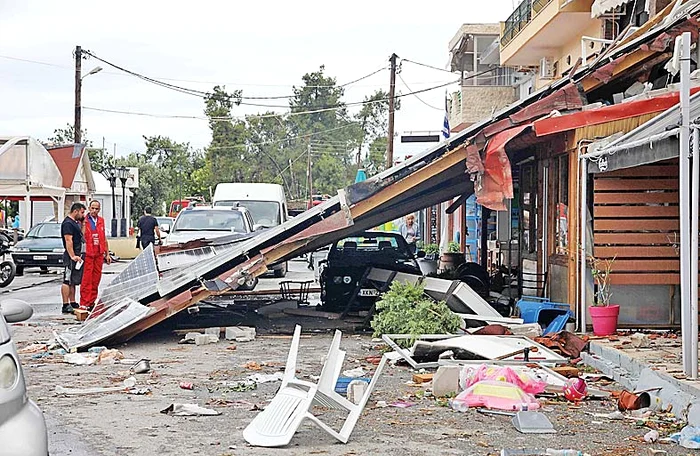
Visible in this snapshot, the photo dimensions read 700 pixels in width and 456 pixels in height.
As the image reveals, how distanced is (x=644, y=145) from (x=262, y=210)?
19416 mm

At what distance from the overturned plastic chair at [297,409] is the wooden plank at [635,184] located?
6.32 m

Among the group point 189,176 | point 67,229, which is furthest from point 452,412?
point 189,176

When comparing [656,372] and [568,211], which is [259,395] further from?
[568,211]

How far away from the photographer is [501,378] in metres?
9.20

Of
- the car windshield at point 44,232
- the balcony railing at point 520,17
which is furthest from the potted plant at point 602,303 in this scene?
the car windshield at point 44,232

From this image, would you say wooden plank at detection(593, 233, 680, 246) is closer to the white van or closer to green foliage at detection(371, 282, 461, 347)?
green foliage at detection(371, 282, 461, 347)

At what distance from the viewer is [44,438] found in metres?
5.12

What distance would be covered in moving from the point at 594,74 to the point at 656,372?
6274 mm

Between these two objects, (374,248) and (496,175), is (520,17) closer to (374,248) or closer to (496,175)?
(374,248)

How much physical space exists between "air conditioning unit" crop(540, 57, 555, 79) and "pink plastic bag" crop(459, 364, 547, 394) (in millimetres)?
19637

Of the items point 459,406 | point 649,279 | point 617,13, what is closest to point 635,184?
point 649,279

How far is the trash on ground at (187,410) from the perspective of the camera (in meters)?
8.58

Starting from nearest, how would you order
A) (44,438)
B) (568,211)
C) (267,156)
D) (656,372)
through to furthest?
(44,438), (656,372), (568,211), (267,156)

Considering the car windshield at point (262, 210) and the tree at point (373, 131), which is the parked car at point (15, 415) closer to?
the car windshield at point (262, 210)
